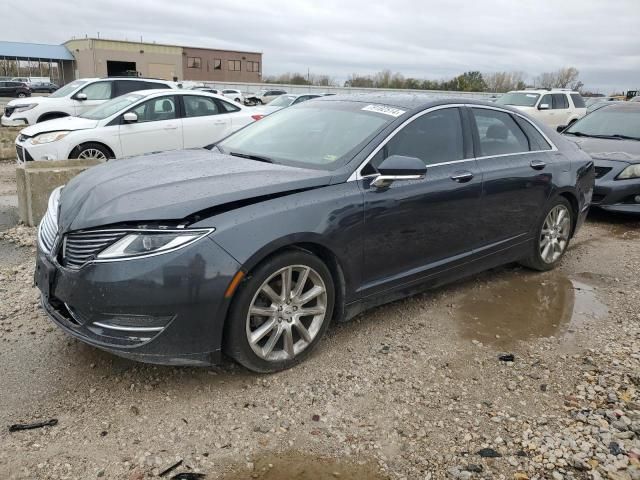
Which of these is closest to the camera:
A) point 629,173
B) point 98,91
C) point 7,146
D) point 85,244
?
point 85,244

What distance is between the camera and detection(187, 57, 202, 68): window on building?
76.4m

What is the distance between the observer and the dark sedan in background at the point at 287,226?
9.20 ft

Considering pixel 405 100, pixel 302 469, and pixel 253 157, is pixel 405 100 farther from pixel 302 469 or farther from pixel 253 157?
pixel 302 469

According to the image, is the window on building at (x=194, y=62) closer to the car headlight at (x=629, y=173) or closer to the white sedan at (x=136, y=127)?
the white sedan at (x=136, y=127)

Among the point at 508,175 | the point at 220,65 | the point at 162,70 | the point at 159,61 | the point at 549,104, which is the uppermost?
the point at 220,65

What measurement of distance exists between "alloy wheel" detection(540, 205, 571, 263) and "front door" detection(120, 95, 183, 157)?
5789mm

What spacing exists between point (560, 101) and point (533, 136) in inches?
580

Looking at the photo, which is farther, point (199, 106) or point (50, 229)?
point (199, 106)

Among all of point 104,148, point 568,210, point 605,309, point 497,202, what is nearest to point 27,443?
point 497,202

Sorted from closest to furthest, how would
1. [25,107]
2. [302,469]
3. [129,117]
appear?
[302,469]
[129,117]
[25,107]

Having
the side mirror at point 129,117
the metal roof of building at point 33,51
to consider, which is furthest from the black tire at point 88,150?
the metal roof of building at point 33,51

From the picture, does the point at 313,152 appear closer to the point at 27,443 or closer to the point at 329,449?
the point at 329,449

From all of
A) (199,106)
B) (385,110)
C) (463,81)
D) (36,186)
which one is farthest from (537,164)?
(463,81)

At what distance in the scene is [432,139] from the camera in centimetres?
409
